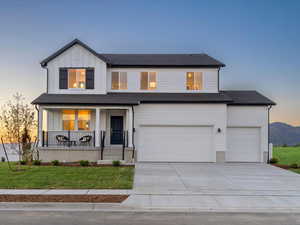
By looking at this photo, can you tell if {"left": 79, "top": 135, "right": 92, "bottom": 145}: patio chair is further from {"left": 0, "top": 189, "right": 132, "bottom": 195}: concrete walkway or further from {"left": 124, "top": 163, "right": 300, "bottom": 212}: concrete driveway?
{"left": 0, "top": 189, "right": 132, "bottom": 195}: concrete walkway

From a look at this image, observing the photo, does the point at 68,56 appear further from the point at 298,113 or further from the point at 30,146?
the point at 298,113

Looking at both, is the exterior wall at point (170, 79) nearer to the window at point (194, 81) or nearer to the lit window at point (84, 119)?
the window at point (194, 81)

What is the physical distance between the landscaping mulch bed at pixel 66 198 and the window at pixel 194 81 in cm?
1240

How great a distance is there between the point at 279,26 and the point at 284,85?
287 inches

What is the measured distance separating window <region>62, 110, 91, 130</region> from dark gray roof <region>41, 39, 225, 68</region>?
12.9 ft

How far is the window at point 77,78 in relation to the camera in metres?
18.4

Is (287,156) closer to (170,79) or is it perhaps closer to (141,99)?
(170,79)

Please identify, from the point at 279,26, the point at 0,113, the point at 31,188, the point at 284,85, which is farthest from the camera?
the point at 284,85

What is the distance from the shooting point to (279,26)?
88.2 ft

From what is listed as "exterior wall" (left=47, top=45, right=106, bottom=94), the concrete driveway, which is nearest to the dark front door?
"exterior wall" (left=47, top=45, right=106, bottom=94)

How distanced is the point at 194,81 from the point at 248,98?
4.25 meters

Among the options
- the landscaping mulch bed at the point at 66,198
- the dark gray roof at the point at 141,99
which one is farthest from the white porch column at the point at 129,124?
the landscaping mulch bed at the point at 66,198

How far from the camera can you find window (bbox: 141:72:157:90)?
1909cm

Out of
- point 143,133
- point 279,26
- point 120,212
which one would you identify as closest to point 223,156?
point 143,133
